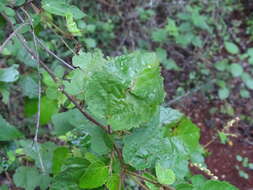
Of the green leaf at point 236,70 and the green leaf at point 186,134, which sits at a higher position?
the green leaf at point 186,134

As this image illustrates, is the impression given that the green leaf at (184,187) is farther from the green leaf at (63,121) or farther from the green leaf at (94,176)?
the green leaf at (63,121)

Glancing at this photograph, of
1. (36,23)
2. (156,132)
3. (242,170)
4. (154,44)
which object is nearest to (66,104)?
(36,23)

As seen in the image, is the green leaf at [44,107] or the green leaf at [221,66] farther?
the green leaf at [221,66]

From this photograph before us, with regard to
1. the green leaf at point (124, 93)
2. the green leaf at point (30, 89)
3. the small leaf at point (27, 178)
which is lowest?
A: the small leaf at point (27, 178)

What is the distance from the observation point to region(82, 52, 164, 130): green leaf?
0.71 meters

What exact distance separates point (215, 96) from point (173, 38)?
0.63 m

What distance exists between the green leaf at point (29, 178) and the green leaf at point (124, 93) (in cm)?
69

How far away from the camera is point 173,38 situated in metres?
3.46

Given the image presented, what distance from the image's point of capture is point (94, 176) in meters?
0.79

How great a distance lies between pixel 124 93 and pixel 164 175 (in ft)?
0.66

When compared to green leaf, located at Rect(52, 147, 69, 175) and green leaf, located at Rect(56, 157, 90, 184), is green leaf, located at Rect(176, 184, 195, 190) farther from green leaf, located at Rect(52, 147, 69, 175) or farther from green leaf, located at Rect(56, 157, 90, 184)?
green leaf, located at Rect(52, 147, 69, 175)

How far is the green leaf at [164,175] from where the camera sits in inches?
31.3

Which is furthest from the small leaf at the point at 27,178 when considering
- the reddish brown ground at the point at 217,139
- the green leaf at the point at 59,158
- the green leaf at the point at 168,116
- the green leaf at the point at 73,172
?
the reddish brown ground at the point at 217,139

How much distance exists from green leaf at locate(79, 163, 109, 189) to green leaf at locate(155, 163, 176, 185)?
0.10 m
